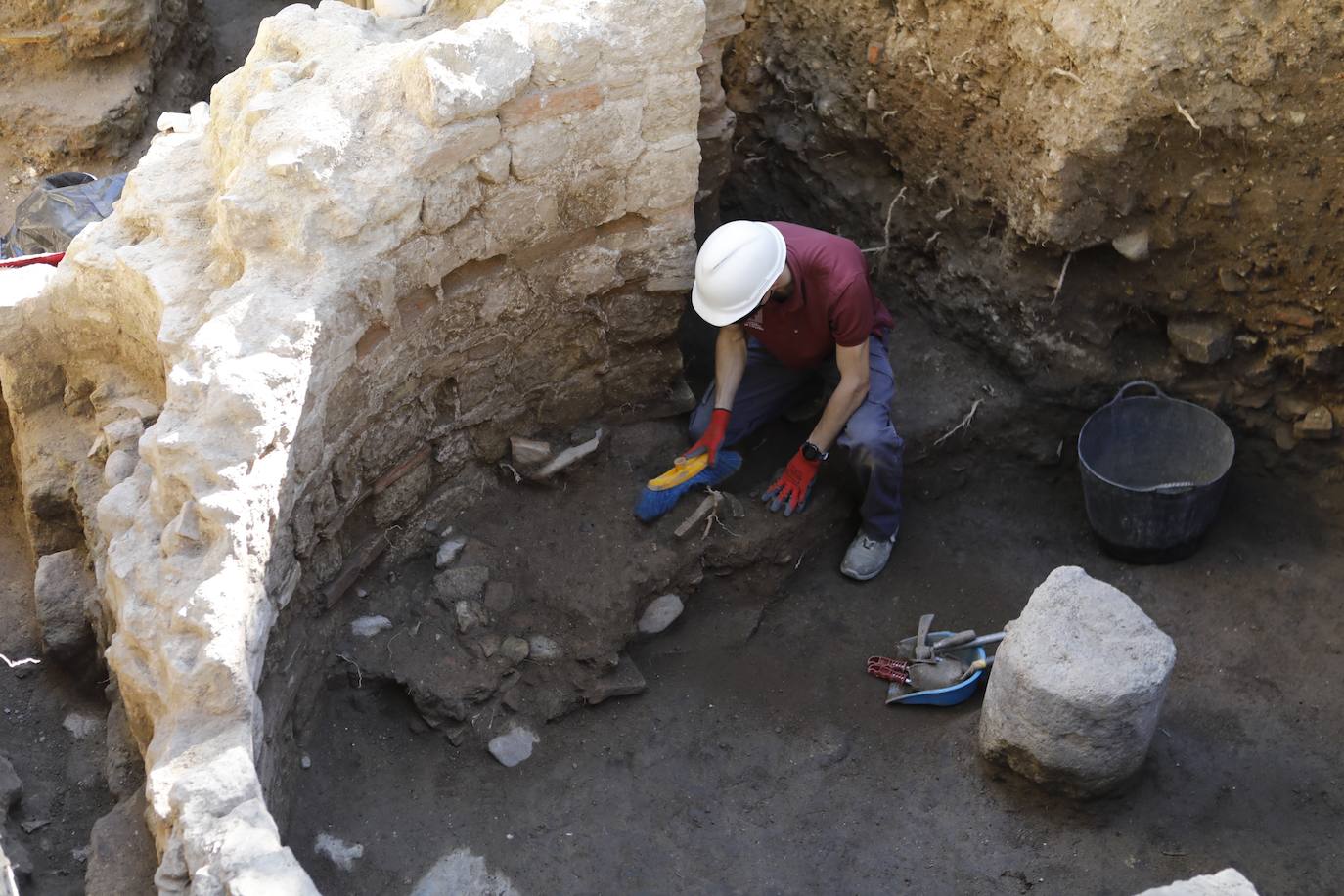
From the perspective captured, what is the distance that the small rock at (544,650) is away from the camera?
4.30 meters

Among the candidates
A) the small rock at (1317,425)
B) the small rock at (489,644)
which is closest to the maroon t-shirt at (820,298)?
the small rock at (489,644)

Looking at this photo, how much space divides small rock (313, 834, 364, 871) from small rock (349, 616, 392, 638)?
2.22ft

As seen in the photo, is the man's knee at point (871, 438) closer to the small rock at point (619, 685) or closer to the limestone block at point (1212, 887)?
the small rock at point (619, 685)

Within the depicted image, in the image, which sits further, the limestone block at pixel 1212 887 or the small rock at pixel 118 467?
the small rock at pixel 118 467

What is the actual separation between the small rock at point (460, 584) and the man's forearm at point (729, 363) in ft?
3.53

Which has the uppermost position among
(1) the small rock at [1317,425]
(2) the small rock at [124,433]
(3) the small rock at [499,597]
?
(2) the small rock at [124,433]

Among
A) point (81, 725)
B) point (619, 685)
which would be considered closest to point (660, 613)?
point (619, 685)

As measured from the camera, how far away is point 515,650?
4273mm

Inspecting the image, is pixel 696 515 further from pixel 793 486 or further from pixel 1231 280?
pixel 1231 280

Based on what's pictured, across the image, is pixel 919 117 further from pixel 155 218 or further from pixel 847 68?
pixel 155 218

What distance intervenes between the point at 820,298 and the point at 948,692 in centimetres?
138

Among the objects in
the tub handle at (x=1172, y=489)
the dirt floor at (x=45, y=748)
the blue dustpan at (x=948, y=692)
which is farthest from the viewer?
the tub handle at (x=1172, y=489)

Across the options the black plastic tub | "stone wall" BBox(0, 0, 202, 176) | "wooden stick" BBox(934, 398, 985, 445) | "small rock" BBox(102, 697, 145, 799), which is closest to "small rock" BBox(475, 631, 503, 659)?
"small rock" BBox(102, 697, 145, 799)

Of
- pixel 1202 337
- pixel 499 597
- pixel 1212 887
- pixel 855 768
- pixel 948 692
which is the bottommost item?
pixel 855 768
